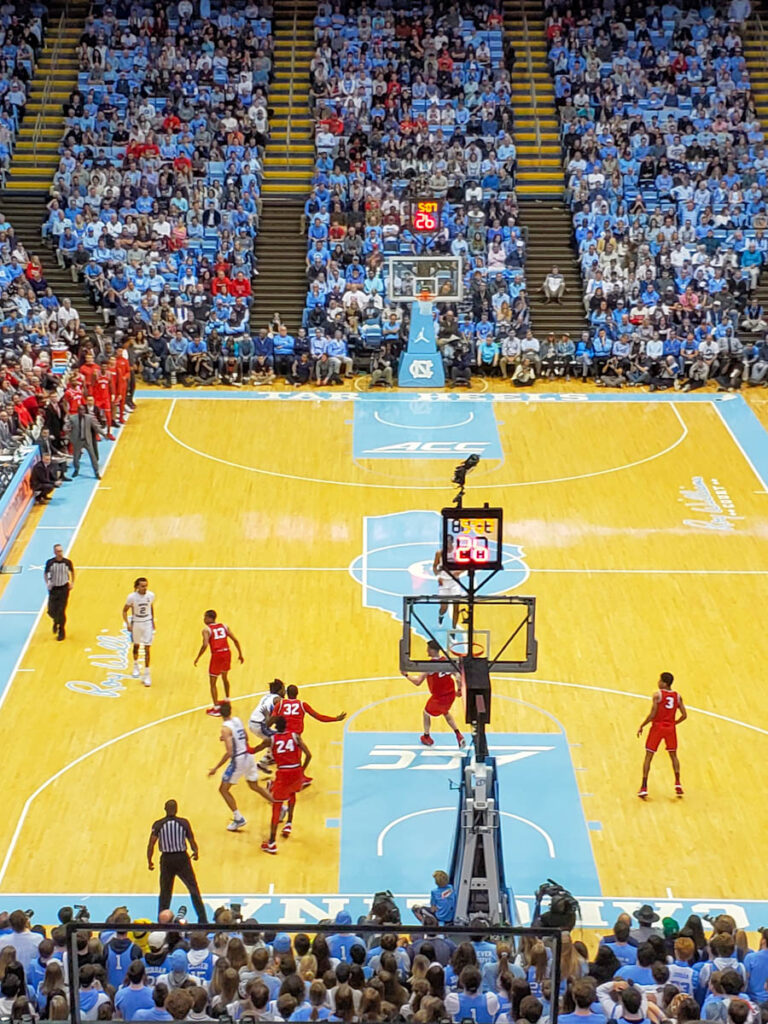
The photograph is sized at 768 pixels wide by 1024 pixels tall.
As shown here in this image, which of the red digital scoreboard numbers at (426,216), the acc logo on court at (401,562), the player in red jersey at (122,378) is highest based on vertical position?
the red digital scoreboard numbers at (426,216)

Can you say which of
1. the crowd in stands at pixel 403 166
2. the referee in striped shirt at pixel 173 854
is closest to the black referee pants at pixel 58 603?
the referee in striped shirt at pixel 173 854

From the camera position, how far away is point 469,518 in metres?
13.2

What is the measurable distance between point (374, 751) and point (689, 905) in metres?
4.26

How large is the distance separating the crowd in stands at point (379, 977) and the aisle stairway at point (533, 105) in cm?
2921

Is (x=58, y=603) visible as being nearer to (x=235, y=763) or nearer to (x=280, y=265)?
(x=235, y=763)

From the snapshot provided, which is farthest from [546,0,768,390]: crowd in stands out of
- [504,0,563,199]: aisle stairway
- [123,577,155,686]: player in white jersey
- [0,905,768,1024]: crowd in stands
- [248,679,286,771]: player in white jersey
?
[0,905,768,1024]: crowd in stands

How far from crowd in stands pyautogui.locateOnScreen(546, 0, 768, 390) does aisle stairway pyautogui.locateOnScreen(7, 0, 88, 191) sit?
12940mm

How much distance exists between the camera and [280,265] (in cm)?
3659

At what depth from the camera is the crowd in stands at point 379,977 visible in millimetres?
10109

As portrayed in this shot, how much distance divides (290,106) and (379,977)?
33352 mm

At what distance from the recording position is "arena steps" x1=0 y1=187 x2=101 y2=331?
35.2 meters

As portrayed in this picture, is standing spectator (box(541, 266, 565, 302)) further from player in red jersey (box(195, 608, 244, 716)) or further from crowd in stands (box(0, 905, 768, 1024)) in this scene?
crowd in stands (box(0, 905, 768, 1024))

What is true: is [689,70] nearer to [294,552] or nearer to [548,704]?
[294,552]

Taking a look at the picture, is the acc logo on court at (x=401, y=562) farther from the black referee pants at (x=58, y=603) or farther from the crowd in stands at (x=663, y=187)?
the crowd in stands at (x=663, y=187)
